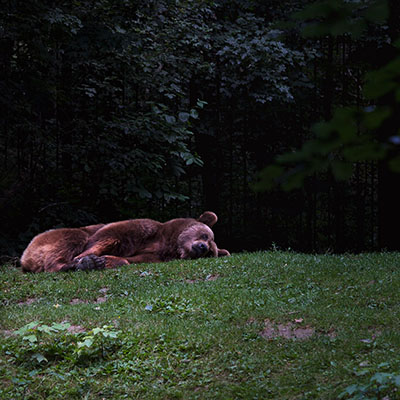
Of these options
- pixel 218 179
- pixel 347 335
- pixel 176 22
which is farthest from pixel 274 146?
pixel 347 335

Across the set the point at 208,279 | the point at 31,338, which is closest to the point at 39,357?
the point at 31,338

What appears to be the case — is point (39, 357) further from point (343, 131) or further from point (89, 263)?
point (343, 131)

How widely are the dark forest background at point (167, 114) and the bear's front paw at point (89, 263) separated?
2075mm

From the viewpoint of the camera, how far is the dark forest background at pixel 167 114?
29.2 feet

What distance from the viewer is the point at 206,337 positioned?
4496mm

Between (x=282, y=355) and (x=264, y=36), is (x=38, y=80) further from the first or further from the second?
(x=282, y=355)

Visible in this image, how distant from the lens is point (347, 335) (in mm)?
4387

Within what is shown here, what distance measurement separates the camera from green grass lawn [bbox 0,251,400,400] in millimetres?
3752

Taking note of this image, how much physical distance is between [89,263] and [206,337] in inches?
129

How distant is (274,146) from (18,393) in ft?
30.1

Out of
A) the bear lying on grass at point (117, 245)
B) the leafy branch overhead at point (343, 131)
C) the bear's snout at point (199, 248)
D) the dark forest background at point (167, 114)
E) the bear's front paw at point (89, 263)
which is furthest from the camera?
the dark forest background at point (167, 114)

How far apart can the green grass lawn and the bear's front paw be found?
0.54m

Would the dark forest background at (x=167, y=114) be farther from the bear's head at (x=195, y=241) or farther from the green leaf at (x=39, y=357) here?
the green leaf at (x=39, y=357)

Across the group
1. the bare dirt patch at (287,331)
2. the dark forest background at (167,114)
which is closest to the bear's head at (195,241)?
the dark forest background at (167,114)
